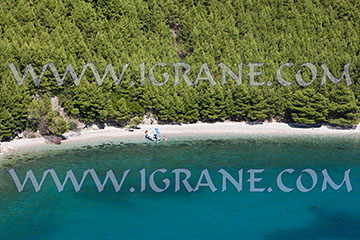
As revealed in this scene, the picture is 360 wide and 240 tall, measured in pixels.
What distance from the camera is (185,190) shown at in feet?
198

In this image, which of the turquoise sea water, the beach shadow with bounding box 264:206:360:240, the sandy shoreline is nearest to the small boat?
the sandy shoreline

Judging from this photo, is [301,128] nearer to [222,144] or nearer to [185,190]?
[222,144]

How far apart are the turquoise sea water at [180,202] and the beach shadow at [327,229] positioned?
11 cm

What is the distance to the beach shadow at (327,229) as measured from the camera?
45.5 meters

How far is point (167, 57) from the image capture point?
389 feet

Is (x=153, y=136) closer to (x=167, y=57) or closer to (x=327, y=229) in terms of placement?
(x=167, y=57)

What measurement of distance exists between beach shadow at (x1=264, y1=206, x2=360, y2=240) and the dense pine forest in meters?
55.9

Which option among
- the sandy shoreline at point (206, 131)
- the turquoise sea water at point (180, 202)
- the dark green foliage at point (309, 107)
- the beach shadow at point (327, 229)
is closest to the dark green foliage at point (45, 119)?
the sandy shoreline at point (206, 131)

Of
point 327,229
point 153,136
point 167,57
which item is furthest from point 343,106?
point 327,229

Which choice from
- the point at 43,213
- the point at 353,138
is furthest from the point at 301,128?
the point at 43,213

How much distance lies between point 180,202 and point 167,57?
69.8 metres

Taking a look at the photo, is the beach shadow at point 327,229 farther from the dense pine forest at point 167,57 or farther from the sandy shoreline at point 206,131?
the dense pine forest at point 167,57

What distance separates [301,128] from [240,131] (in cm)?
1641

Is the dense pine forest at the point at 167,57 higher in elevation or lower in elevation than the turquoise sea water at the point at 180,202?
higher
